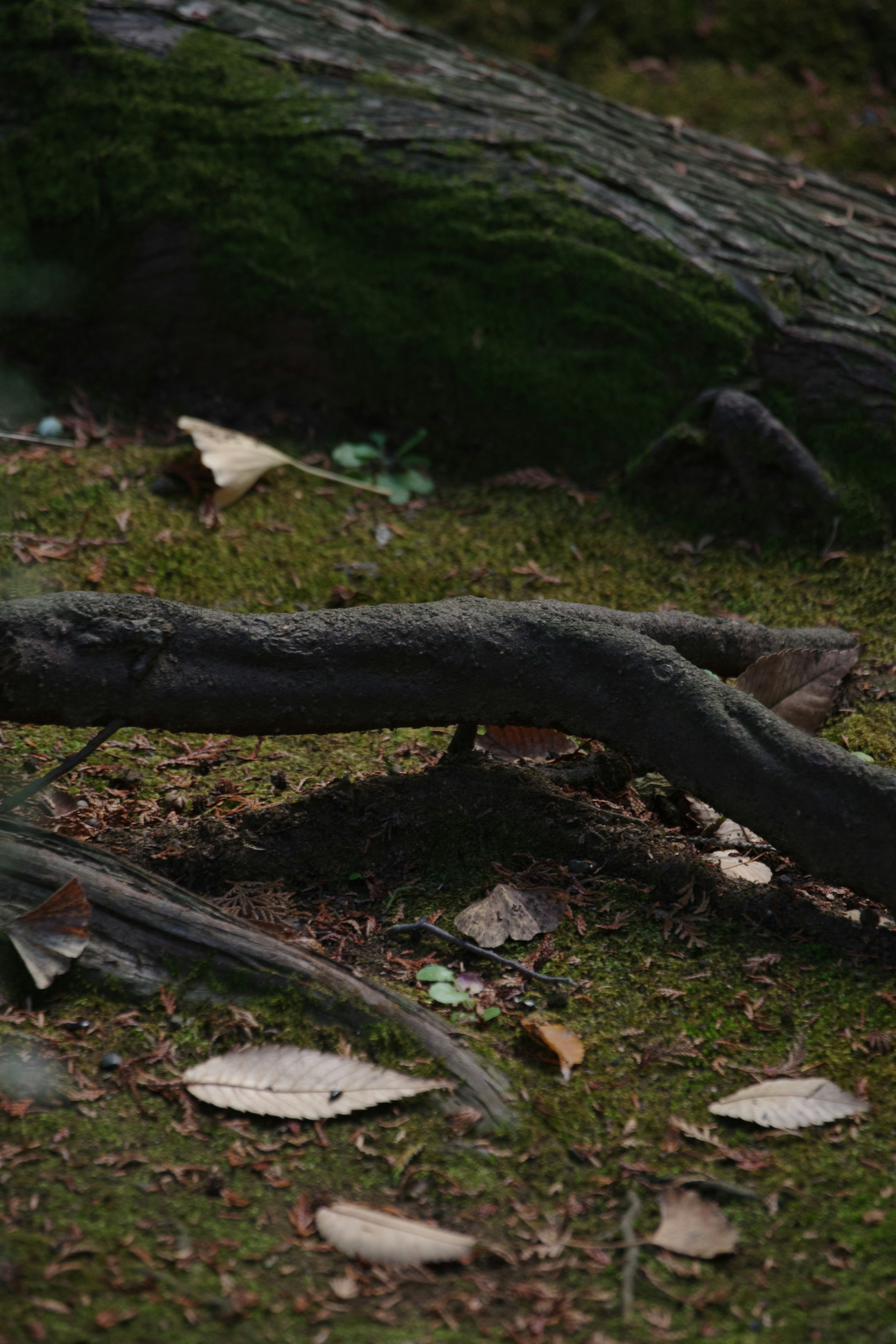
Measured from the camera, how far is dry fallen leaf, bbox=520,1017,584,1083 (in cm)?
223

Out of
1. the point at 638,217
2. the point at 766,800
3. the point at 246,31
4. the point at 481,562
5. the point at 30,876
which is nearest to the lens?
the point at 30,876

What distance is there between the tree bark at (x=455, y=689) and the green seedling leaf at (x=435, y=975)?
69 centimetres

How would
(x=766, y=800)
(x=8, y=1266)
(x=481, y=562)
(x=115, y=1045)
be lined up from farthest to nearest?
(x=481, y=562), (x=766, y=800), (x=115, y=1045), (x=8, y=1266)

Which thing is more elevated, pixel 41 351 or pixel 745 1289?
pixel 41 351

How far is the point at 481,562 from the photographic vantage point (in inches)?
164

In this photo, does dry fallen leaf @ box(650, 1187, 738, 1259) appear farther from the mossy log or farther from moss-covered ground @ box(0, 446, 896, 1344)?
the mossy log

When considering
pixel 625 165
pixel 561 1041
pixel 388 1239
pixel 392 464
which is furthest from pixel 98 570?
pixel 625 165

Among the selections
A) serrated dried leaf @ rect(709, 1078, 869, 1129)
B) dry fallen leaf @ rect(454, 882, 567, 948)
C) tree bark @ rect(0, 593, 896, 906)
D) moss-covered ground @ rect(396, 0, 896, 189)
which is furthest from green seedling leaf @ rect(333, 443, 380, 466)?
moss-covered ground @ rect(396, 0, 896, 189)

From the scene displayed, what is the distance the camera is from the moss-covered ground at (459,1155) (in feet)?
5.79

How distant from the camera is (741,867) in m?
2.86

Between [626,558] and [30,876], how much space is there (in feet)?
8.82

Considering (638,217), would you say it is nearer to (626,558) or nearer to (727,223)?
(727,223)

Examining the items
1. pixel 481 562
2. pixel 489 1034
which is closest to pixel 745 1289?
pixel 489 1034

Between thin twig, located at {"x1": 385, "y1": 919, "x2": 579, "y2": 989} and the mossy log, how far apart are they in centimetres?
267
